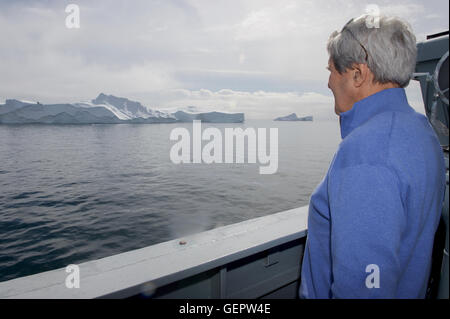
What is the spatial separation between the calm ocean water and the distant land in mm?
20167

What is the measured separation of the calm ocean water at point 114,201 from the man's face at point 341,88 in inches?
78.1

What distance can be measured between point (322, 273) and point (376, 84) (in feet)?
1.92

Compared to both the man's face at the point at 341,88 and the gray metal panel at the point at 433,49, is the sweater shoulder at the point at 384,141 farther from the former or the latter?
the gray metal panel at the point at 433,49

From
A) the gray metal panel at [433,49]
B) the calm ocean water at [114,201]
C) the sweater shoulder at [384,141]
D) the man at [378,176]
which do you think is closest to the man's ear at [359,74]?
the man at [378,176]

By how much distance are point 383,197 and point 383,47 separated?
38cm

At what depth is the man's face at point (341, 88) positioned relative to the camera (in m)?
0.77

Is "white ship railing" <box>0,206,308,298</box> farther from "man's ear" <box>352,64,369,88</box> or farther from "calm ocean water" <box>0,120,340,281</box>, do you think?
"calm ocean water" <box>0,120,340,281</box>

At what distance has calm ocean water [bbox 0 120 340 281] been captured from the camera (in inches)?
231

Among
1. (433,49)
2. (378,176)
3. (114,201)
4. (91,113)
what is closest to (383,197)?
(378,176)

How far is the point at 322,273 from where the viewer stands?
844 mm

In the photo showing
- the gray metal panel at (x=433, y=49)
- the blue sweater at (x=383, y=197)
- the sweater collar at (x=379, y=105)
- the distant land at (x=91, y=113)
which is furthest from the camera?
the distant land at (x=91, y=113)

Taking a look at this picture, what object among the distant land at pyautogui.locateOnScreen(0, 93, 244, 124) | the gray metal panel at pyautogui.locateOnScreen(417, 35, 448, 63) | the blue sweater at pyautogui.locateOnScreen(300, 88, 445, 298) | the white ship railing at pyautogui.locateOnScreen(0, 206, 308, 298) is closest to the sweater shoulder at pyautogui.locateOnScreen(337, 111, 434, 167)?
the blue sweater at pyautogui.locateOnScreen(300, 88, 445, 298)

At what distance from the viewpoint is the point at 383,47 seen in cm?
68
